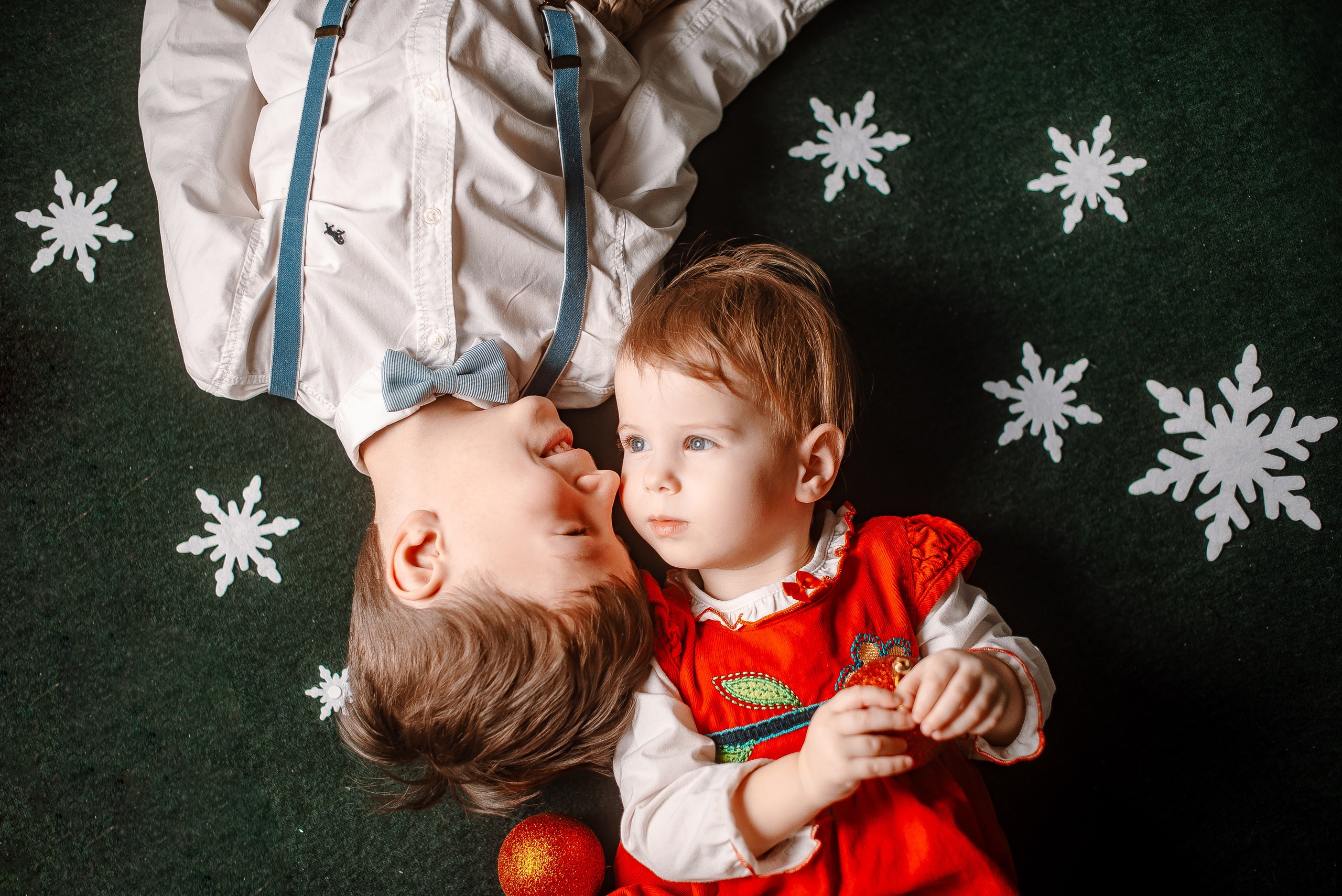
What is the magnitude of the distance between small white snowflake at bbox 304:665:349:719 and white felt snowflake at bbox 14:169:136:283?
66 cm

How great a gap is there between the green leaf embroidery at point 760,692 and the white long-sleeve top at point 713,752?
0.06 m

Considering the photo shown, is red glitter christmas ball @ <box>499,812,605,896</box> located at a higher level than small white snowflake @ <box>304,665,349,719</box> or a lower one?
higher

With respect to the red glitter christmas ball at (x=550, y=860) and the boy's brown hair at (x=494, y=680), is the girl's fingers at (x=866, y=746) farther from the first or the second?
the red glitter christmas ball at (x=550, y=860)

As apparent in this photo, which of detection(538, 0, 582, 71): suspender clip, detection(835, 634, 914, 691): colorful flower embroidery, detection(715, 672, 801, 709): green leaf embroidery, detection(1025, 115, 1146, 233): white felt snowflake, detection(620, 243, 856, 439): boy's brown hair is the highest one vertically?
detection(1025, 115, 1146, 233): white felt snowflake

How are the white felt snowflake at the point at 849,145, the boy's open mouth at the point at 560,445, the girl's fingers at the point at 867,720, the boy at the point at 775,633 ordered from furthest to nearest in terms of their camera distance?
the white felt snowflake at the point at 849,145
the boy's open mouth at the point at 560,445
the boy at the point at 775,633
the girl's fingers at the point at 867,720

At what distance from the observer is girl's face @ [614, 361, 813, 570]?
85cm

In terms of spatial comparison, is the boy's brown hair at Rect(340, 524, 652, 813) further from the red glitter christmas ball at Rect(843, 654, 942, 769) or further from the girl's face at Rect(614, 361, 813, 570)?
the red glitter christmas ball at Rect(843, 654, 942, 769)

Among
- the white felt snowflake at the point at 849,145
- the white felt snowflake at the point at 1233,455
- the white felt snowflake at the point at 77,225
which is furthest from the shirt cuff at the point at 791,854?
the white felt snowflake at the point at 77,225

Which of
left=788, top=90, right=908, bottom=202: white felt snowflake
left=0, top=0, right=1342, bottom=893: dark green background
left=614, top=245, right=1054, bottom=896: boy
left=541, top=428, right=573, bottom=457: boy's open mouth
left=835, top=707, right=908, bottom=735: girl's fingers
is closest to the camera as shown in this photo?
left=835, top=707, right=908, bottom=735: girl's fingers

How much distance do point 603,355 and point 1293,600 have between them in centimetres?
97

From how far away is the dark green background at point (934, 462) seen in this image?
41.7 inches

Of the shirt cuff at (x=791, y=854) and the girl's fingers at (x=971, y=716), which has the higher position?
the girl's fingers at (x=971, y=716)

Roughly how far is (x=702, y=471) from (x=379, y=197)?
50cm

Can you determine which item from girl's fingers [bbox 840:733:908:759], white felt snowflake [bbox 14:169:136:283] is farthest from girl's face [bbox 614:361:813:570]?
white felt snowflake [bbox 14:169:136:283]
